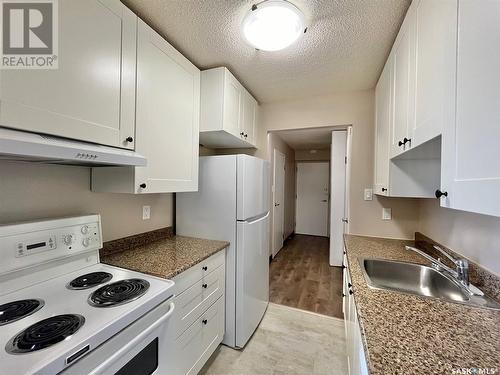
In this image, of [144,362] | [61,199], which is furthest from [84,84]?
[144,362]

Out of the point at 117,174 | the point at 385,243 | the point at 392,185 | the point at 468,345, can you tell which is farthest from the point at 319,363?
the point at 117,174

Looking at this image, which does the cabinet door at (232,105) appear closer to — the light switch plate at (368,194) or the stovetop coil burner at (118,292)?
the stovetop coil burner at (118,292)

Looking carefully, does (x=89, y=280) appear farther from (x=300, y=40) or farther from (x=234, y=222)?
(x=300, y=40)

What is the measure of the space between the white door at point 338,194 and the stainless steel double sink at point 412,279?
1971 mm

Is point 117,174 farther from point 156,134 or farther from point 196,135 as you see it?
point 196,135

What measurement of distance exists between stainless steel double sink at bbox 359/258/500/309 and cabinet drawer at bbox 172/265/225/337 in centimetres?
102

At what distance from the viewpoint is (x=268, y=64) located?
5.95ft

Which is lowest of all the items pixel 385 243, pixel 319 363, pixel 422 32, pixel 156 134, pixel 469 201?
pixel 319 363

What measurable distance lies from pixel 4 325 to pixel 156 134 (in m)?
1.11

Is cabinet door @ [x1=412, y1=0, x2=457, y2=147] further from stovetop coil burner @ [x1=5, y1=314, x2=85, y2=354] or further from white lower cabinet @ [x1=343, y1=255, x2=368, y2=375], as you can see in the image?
stovetop coil burner @ [x1=5, y1=314, x2=85, y2=354]

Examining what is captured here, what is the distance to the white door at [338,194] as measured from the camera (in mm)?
3393

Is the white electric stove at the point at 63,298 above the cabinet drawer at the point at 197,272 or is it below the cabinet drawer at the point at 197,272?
above

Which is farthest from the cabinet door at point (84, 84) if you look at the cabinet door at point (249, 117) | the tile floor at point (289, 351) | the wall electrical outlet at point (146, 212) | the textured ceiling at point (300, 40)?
the tile floor at point (289, 351)

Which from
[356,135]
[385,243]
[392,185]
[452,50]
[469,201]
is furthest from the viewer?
[356,135]
